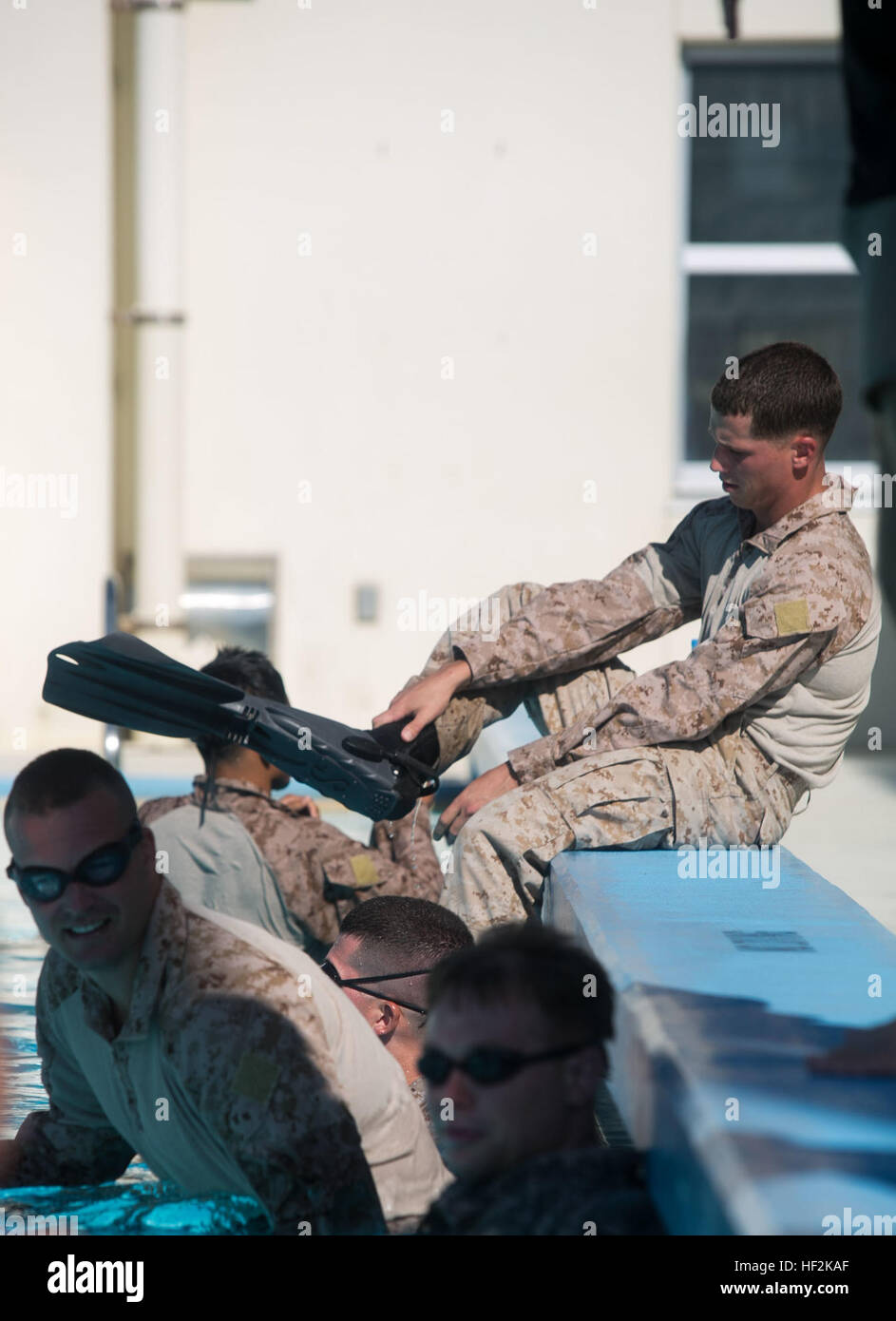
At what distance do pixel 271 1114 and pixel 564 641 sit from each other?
1.86 metres

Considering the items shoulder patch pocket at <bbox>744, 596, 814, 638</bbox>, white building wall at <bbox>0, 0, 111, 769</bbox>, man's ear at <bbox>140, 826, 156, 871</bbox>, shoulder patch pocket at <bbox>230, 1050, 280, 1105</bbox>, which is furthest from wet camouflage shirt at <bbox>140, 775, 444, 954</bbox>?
white building wall at <bbox>0, 0, 111, 769</bbox>

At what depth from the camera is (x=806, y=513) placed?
3627mm

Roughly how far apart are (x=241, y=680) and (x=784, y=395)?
1.62 meters

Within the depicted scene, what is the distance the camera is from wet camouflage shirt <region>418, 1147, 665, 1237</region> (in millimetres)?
1906

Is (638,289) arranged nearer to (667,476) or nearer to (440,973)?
(667,476)

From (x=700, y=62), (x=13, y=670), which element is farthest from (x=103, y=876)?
(x=700, y=62)

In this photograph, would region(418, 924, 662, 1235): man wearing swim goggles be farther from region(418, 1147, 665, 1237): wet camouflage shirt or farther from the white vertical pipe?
the white vertical pipe

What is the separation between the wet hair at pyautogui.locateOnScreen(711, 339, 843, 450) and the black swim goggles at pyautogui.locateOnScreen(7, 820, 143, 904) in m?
1.79

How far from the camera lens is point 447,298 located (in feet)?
29.3

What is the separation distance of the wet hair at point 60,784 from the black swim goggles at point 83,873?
0.26 ft

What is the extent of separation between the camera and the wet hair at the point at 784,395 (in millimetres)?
3510

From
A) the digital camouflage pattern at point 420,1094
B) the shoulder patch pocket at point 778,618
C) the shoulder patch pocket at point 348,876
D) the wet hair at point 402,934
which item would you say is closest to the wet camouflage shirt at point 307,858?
the shoulder patch pocket at point 348,876

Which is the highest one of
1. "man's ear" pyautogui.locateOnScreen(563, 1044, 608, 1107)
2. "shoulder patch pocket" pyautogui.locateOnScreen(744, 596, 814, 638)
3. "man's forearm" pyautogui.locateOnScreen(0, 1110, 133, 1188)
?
"shoulder patch pocket" pyautogui.locateOnScreen(744, 596, 814, 638)

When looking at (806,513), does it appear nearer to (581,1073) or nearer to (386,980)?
(386,980)
